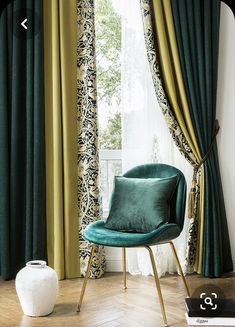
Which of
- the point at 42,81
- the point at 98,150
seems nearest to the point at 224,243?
the point at 98,150

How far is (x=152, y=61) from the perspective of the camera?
329 cm

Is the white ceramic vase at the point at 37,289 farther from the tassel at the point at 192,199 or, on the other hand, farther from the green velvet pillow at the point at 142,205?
the tassel at the point at 192,199

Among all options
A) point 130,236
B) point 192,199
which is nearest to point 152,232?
point 130,236

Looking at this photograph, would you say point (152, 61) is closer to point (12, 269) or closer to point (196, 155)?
point (196, 155)

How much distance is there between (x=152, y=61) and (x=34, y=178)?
1.21 metres

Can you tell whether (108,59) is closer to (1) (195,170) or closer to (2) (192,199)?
(1) (195,170)

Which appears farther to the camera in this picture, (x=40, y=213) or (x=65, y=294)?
(x=40, y=213)

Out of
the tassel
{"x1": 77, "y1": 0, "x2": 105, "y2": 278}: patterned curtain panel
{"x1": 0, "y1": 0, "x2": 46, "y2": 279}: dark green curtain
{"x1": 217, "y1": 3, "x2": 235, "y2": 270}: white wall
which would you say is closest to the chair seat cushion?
the tassel

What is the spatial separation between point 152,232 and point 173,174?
561 millimetres

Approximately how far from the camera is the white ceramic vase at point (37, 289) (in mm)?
2523

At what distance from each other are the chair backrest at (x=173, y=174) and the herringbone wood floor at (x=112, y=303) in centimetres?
52

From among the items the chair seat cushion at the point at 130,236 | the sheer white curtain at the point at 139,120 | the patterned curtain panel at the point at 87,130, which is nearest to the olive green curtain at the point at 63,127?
the patterned curtain panel at the point at 87,130

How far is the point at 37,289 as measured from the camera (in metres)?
2.52

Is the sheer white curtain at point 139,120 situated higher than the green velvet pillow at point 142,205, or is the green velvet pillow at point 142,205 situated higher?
the sheer white curtain at point 139,120
